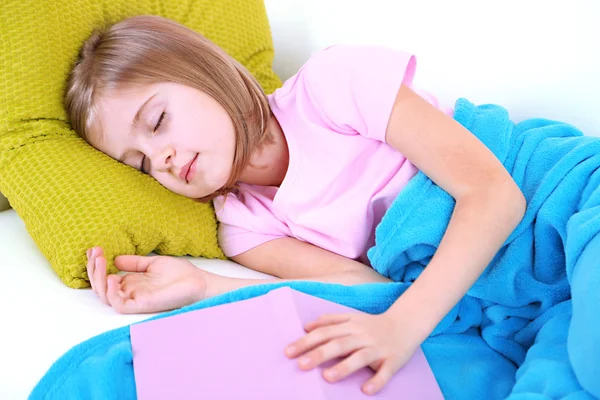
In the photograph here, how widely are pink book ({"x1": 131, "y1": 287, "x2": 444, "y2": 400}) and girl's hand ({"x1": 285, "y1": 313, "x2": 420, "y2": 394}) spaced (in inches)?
0.5

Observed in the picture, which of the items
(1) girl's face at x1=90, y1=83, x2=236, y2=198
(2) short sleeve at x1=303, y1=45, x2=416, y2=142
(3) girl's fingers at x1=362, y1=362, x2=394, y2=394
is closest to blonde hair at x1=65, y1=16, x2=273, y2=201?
(1) girl's face at x1=90, y1=83, x2=236, y2=198

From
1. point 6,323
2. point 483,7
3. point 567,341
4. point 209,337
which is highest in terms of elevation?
point 483,7

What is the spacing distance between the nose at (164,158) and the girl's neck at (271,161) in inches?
6.5

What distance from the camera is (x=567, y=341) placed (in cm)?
70

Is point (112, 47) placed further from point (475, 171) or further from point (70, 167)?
point (475, 171)

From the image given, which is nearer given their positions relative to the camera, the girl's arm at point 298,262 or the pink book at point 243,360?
the pink book at point 243,360

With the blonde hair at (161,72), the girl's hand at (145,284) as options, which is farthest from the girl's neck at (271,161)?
the girl's hand at (145,284)

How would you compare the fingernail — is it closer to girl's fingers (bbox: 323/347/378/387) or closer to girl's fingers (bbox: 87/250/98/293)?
girl's fingers (bbox: 323/347/378/387)

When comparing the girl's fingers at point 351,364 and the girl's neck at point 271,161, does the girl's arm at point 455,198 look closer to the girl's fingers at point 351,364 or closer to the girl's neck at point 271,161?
the girl's fingers at point 351,364

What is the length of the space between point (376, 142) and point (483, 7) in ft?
1.26

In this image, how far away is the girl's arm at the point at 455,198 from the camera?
2.65 ft

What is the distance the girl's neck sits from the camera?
1.12 meters

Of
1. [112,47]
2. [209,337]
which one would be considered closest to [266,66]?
[112,47]

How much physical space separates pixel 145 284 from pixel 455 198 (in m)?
0.47
